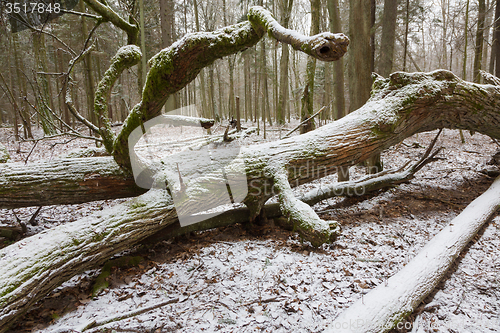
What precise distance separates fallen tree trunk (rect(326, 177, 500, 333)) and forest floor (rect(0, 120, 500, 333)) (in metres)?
0.16

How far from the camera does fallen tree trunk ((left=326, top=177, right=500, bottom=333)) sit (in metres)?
1.80

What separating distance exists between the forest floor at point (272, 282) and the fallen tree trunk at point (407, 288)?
16 centimetres

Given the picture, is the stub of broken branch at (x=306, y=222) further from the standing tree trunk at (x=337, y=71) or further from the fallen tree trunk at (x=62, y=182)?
the standing tree trunk at (x=337, y=71)

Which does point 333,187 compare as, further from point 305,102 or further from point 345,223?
point 305,102

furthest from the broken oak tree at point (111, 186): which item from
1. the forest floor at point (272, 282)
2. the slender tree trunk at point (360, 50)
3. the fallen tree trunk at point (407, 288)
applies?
the slender tree trunk at point (360, 50)

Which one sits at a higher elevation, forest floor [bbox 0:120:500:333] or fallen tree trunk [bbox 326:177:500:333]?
fallen tree trunk [bbox 326:177:500:333]

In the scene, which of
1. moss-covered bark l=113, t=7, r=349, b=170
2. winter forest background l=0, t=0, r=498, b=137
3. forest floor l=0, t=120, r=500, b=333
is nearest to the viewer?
forest floor l=0, t=120, r=500, b=333

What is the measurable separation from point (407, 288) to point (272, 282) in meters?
1.22

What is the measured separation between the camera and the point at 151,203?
9.85 feet

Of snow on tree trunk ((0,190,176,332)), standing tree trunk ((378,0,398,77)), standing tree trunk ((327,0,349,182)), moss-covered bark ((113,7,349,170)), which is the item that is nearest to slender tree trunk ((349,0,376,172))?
standing tree trunk ((327,0,349,182))

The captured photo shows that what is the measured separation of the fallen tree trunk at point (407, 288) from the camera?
180 centimetres

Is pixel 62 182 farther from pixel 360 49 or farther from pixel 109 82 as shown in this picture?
pixel 360 49

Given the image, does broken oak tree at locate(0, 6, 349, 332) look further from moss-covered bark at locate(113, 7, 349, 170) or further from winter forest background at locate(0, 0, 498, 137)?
winter forest background at locate(0, 0, 498, 137)

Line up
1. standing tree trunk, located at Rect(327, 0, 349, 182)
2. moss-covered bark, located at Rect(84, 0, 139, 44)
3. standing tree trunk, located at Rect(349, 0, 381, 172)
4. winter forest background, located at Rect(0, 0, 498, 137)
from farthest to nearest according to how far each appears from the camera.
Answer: winter forest background, located at Rect(0, 0, 498, 137) < standing tree trunk, located at Rect(327, 0, 349, 182) < standing tree trunk, located at Rect(349, 0, 381, 172) < moss-covered bark, located at Rect(84, 0, 139, 44)
